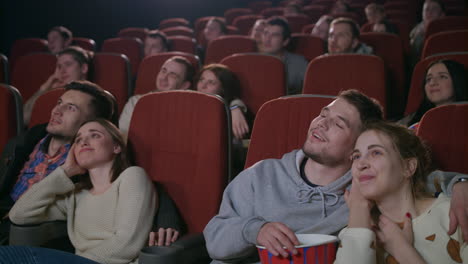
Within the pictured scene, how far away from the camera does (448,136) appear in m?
1.42

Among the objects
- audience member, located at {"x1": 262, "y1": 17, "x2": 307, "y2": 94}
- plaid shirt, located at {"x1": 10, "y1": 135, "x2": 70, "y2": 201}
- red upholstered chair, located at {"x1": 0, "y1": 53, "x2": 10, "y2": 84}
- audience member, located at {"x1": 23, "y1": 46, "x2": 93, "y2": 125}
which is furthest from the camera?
audience member, located at {"x1": 262, "y1": 17, "x2": 307, "y2": 94}

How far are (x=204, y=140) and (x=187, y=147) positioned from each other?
62 millimetres

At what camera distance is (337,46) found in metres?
3.27

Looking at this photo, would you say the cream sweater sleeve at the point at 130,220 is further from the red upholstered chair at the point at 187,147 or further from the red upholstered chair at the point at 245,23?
the red upholstered chair at the point at 245,23

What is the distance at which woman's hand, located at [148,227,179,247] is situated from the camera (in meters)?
1.53

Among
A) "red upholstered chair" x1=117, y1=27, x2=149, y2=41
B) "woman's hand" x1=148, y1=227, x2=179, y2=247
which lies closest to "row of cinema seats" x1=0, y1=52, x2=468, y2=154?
"woman's hand" x1=148, y1=227, x2=179, y2=247

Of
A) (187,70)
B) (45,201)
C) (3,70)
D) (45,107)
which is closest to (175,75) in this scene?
(187,70)

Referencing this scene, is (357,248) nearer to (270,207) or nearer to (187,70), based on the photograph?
(270,207)

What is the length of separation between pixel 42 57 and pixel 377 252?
2.32 meters

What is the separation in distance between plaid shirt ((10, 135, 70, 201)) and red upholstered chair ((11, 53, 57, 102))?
3.78 ft

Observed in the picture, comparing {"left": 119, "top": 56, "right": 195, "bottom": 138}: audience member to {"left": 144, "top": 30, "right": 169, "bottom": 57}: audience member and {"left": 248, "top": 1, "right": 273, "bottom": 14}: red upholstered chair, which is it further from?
{"left": 248, "top": 1, "right": 273, "bottom": 14}: red upholstered chair

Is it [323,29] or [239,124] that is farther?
[323,29]

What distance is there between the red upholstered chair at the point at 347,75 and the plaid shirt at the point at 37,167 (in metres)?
1.02

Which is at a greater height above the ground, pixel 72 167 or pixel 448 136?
pixel 448 136
